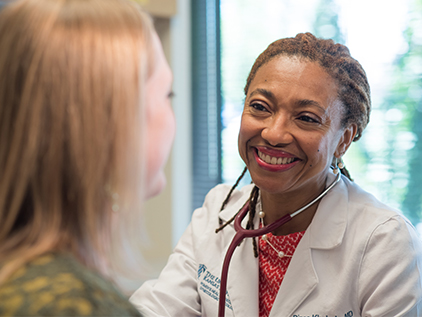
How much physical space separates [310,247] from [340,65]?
52cm

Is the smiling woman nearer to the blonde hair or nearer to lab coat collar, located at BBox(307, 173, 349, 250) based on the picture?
lab coat collar, located at BBox(307, 173, 349, 250)

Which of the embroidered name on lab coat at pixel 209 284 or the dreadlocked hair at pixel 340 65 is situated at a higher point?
the dreadlocked hair at pixel 340 65

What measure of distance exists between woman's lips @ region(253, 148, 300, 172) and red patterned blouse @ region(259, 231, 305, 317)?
213 millimetres

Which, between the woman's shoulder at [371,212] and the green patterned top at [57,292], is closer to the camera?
the green patterned top at [57,292]

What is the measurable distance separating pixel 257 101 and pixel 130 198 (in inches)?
25.2

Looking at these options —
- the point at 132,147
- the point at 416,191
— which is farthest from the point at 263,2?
the point at 132,147

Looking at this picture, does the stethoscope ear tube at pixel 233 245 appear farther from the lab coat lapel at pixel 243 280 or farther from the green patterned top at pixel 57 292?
the green patterned top at pixel 57 292

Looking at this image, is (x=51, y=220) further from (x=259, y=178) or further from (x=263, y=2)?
(x=263, y=2)

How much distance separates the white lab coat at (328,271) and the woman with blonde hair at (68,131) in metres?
0.64

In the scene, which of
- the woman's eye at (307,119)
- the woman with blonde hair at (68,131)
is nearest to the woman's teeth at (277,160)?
the woman's eye at (307,119)

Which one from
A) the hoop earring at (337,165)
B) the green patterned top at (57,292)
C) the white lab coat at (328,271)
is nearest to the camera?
the green patterned top at (57,292)

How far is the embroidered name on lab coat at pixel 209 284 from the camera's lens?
1.22 m

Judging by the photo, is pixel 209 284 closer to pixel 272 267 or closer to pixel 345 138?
pixel 272 267

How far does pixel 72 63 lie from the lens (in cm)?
59
